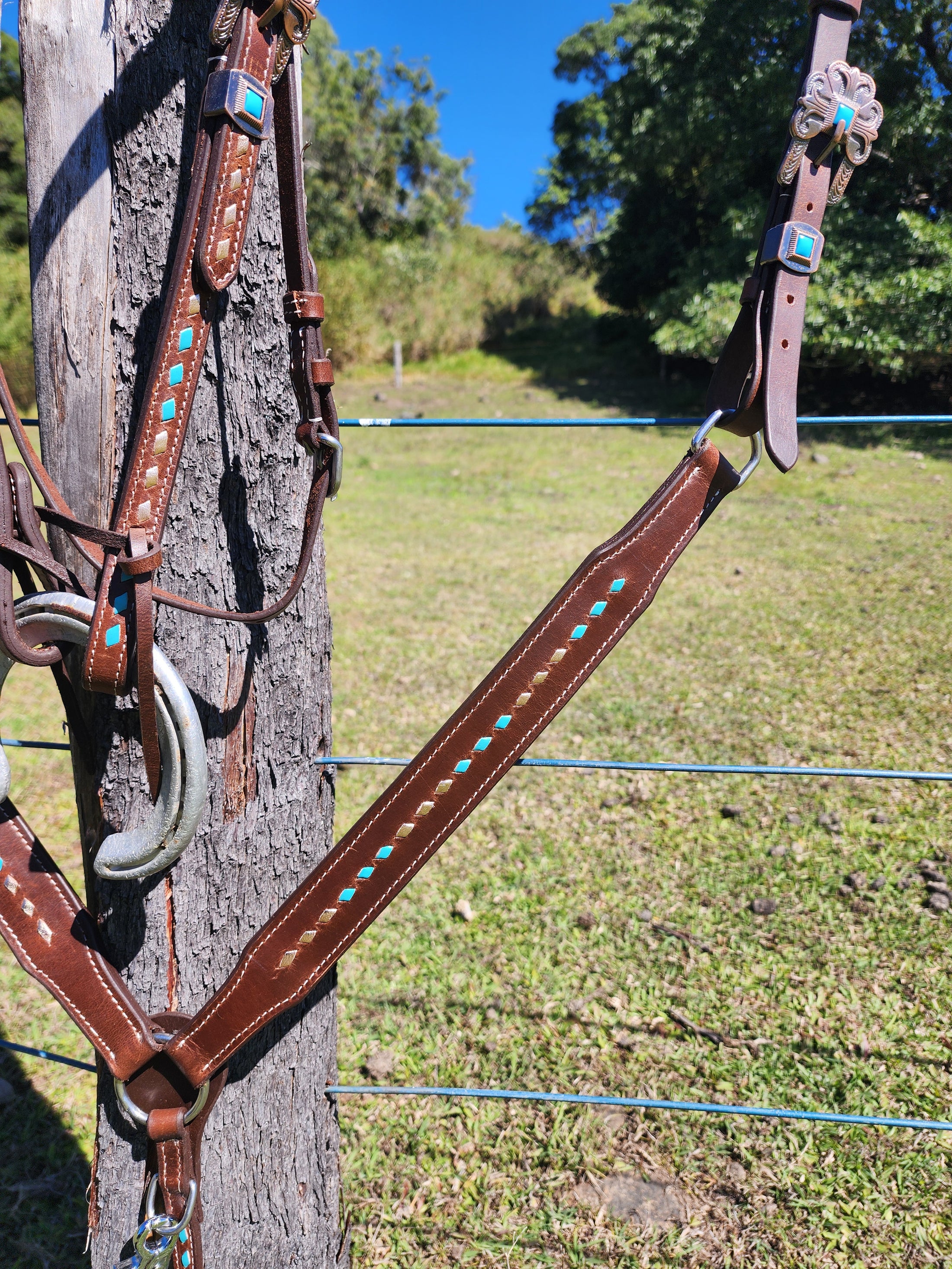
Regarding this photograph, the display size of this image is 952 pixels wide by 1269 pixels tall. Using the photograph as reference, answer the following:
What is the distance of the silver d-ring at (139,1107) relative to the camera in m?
1.04

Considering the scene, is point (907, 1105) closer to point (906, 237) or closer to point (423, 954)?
point (423, 954)

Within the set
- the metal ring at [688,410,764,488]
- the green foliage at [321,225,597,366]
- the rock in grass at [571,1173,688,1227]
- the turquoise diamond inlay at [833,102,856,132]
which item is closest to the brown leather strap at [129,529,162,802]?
the metal ring at [688,410,764,488]

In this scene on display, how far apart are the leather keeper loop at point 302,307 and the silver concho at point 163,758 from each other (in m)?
0.40

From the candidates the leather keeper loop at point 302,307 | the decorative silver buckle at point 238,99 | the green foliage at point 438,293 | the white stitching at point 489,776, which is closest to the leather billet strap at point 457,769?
the white stitching at point 489,776

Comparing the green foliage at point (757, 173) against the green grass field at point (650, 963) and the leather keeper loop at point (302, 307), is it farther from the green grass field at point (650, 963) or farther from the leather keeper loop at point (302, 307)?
the leather keeper loop at point (302, 307)

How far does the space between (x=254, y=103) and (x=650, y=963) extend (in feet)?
7.39

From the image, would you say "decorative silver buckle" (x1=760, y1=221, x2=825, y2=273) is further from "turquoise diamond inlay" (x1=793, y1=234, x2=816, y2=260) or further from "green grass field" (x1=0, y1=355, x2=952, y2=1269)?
"green grass field" (x1=0, y1=355, x2=952, y2=1269)

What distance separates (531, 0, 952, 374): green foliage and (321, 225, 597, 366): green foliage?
15.5ft

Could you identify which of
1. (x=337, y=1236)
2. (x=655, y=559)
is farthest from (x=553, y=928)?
(x=655, y=559)

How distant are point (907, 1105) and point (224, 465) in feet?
6.50

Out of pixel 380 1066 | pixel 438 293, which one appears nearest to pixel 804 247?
pixel 380 1066

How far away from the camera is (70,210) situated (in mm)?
945

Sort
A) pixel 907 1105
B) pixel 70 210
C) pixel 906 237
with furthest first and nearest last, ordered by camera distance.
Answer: pixel 906 237 < pixel 907 1105 < pixel 70 210

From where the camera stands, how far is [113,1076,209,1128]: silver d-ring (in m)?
1.04
